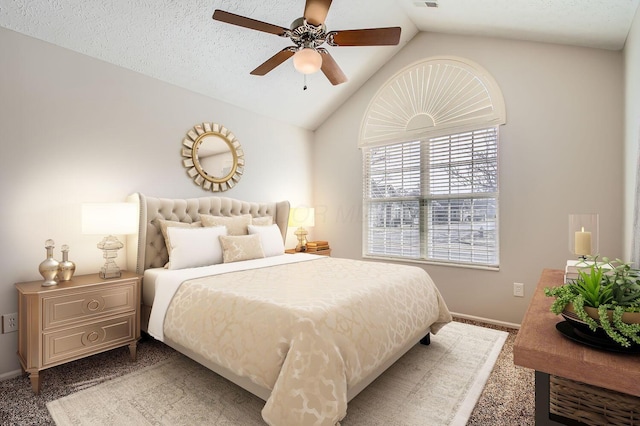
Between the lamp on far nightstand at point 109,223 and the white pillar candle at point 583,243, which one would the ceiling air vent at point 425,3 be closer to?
the white pillar candle at point 583,243

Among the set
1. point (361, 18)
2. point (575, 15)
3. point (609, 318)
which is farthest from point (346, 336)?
point (361, 18)

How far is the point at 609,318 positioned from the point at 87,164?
3486 mm

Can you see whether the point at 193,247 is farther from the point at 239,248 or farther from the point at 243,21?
the point at 243,21

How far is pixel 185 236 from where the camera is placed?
2814mm

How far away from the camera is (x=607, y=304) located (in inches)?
42.2

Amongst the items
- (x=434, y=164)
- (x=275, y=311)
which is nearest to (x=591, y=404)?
(x=275, y=311)

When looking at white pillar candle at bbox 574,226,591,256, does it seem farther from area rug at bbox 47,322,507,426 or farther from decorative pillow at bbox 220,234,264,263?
decorative pillow at bbox 220,234,264,263

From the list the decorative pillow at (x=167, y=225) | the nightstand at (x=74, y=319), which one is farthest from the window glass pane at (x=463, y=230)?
the nightstand at (x=74, y=319)

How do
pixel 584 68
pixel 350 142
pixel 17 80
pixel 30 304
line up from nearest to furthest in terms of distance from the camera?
pixel 30 304, pixel 17 80, pixel 584 68, pixel 350 142

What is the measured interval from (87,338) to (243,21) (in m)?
2.51

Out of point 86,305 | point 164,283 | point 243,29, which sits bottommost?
point 86,305

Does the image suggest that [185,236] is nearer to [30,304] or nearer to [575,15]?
[30,304]

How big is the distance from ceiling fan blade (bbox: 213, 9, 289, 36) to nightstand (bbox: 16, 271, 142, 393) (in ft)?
6.76

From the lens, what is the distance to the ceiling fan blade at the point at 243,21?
6.60ft
